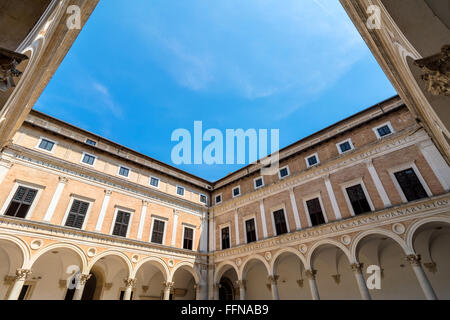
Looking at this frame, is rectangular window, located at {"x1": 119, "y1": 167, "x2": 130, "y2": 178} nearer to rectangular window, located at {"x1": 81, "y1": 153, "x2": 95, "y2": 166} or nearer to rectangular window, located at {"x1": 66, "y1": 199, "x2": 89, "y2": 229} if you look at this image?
rectangular window, located at {"x1": 81, "y1": 153, "x2": 95, "y2": 166}

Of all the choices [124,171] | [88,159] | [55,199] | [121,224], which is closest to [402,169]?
[121,224]

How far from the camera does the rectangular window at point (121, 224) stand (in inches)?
559

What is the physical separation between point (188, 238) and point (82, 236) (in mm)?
7360

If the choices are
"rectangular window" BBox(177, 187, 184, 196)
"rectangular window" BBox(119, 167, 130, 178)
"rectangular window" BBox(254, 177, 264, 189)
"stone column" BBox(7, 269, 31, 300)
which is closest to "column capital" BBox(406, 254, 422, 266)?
"rectangular window" BBox(254, 177, 264, 189)

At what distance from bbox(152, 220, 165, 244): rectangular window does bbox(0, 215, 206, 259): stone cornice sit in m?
0.55

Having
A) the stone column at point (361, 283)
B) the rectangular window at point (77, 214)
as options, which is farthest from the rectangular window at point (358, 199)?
the rectangular window at point (77, 214)

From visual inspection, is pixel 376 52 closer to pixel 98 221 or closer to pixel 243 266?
pixel 243 266

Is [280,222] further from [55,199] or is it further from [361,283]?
[55,199]

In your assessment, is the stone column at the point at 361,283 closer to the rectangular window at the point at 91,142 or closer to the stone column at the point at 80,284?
the stone column at the point at 80,284

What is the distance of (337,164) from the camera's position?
14.0 meters

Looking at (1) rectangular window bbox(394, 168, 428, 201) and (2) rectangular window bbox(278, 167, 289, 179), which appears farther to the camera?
(2) rectangular window bbox(278, 167, 289, 179)

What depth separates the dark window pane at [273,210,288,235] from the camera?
14.9 m

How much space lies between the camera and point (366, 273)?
44.1 ft
